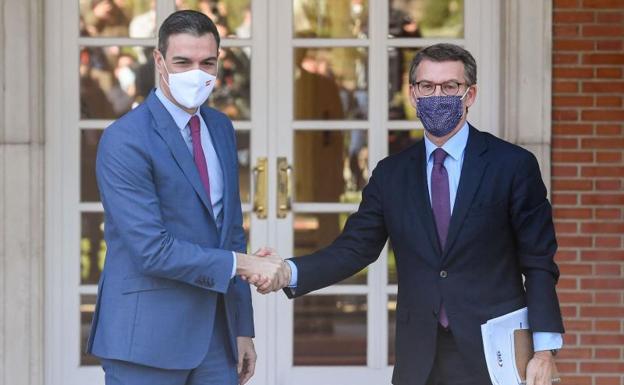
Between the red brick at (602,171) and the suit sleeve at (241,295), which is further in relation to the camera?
the red brick at (602,171)

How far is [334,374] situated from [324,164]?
102 centimetres

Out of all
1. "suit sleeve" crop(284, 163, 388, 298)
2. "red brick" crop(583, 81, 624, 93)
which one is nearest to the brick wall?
"red brick" crop(583, 81, 624, 93)

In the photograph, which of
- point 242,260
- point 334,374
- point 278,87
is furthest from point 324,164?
point 242,260

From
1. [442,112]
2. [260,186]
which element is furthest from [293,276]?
[260,186]

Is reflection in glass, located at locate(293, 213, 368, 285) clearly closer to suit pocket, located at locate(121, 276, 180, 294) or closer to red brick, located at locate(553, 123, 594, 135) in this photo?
red brick, located at locate(553, 123, 594, 135)

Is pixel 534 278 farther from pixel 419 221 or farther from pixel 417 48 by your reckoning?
pixel 417 48

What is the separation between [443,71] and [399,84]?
2.11 meters

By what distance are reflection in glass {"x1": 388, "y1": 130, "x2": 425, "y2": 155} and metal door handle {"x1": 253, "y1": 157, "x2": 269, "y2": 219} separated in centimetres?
61

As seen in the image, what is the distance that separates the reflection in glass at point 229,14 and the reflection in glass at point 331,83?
11.2 inches

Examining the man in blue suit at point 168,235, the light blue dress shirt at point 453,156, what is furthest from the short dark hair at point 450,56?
the man in blue suit at point 168,235

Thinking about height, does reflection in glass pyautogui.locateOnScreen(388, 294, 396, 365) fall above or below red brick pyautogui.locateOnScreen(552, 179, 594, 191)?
below

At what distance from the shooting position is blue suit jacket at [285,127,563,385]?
3719 mm

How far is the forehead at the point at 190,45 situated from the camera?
12.2 feet

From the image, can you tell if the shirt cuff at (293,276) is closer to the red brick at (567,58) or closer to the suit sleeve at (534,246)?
the suit sleeve at (534,246)
